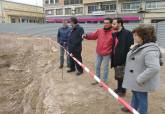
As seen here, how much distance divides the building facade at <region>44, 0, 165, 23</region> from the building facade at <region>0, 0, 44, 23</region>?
360 inches

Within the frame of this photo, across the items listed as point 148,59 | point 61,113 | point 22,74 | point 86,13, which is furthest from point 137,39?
point 86,13

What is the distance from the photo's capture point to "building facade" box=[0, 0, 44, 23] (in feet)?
215

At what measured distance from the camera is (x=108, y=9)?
50.8 meters

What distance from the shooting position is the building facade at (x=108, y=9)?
4397 centimetres

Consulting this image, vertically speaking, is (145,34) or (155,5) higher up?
(155,5)

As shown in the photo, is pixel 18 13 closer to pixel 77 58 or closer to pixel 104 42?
pixel 77 58

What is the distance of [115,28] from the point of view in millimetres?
6090

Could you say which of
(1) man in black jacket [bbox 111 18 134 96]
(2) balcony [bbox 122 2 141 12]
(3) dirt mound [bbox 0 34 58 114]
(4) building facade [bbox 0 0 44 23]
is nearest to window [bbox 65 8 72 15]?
(2) balcony [bbox 122 2 141 12]

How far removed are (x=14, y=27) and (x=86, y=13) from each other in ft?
68.1

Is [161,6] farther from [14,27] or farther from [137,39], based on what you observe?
[137,39]

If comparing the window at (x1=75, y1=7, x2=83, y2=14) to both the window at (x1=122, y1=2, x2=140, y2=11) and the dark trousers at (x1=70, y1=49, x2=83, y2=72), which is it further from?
the dark trousers at (x1=70, y1=49, x2=83, y2=72)

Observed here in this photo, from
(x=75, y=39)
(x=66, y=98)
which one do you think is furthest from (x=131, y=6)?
(x=66, y=98)

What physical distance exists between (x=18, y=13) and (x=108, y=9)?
28.4 metres

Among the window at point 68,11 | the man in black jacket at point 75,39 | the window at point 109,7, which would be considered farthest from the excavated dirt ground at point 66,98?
the window at point 68,11
